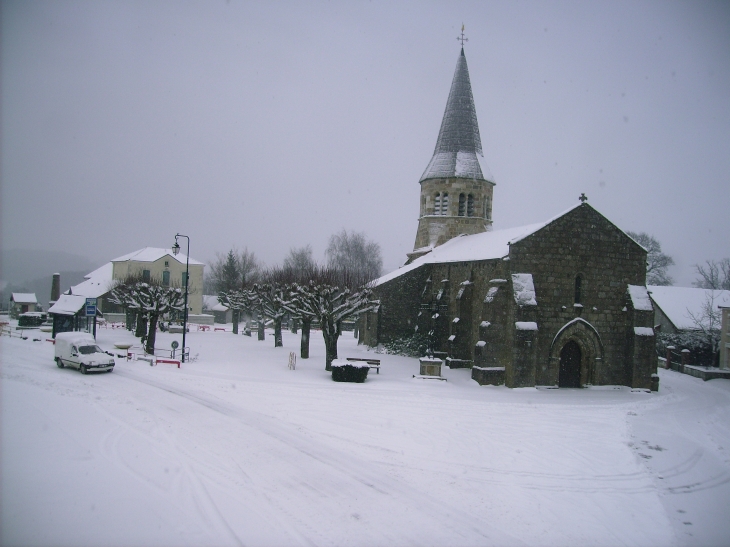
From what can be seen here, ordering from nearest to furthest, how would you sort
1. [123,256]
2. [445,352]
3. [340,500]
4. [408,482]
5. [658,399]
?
[340,500] → [408,482] → [658,399] → [445,352] → [123,256]

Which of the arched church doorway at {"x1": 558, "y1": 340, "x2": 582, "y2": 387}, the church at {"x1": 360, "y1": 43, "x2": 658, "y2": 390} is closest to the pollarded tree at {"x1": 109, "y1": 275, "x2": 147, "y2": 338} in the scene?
the church at {"x1": 360, "y1": 43, "x2": 658, "y2": 390}

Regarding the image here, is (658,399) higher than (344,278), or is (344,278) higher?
(344,278)

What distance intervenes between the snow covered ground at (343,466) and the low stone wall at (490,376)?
1803 mm

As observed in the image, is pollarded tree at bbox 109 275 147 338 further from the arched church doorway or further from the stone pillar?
Result: the stone pillar

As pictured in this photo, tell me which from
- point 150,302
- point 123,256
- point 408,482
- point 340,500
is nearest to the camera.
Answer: point 340,500

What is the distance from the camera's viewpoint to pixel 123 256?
5606cm

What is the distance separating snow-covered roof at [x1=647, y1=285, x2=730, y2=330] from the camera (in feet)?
131

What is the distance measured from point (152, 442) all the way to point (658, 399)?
68.2 feet

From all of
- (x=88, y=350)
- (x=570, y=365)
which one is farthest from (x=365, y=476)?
(x=570, y=365)

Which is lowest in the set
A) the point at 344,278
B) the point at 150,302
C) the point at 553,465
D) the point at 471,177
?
the point at 553,465

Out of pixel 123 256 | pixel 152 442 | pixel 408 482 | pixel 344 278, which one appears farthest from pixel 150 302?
pixel 123 256

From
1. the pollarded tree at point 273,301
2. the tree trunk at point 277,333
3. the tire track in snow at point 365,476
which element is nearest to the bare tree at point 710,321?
the pollarded tree at point 273,301

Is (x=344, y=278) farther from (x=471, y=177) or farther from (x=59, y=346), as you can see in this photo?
(x=59, y=346)

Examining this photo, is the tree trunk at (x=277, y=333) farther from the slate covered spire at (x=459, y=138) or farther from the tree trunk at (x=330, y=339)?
the slate covered spire at (x=459, y=138)
